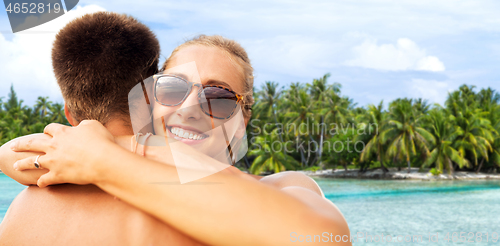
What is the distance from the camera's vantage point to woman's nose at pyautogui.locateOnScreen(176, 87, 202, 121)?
1.38 meters

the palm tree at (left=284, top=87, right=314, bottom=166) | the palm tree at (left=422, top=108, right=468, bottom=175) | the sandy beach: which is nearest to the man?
the palm tree at (left=422, top=108, right=468, bottom=175)

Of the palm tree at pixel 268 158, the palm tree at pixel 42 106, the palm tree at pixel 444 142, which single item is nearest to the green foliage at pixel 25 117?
the palm tree at pixel 42 106

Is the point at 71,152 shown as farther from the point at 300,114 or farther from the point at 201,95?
the point at 300,114

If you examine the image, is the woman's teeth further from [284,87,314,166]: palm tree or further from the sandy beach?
the sandy beach

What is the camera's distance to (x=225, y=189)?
0.81 meters

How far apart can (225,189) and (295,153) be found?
152ft

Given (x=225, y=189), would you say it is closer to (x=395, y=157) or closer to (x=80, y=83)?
(x=80, y=83)

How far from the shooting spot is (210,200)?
0.80 meters

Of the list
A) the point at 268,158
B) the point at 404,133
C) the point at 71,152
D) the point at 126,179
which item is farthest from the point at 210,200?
the point at 404,133

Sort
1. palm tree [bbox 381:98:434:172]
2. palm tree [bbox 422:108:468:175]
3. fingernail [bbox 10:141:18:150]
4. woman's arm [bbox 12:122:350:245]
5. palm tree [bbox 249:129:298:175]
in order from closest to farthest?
1. woman's arm [bbox 12:122:350:245]
2. fingernail [bbox 10:141:18:150]
3. palm tree [bbox 381:98:434:172]
4. palm tree [bbox 422:108:468:175]
5. palm tree [bbox 249:129:298:175]

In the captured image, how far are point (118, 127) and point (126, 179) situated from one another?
0.95 feet

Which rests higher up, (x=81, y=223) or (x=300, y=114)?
(x=300, y=114)

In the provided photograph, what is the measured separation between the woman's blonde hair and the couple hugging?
415 mm

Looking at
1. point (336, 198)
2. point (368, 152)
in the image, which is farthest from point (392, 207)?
point (368, 152)
